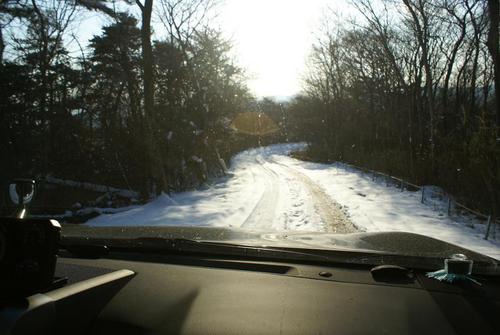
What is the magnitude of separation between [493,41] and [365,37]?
1634 cm

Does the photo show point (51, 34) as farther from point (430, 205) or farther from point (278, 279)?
point (278, 279)

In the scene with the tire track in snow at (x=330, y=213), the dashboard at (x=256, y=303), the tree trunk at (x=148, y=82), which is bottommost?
the tire track in snow at (x=330, y=213)

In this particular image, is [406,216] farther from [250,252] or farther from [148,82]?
[148,82]

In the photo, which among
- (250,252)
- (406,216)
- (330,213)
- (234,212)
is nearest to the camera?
(250,252)

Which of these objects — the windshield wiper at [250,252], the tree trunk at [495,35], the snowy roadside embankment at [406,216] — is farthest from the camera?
the tree trunk at [495,35]

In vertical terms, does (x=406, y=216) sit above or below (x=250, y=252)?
below

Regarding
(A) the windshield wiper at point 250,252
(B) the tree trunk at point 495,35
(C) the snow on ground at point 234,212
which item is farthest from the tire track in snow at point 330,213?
(A) the windshield wiper at point 250,252

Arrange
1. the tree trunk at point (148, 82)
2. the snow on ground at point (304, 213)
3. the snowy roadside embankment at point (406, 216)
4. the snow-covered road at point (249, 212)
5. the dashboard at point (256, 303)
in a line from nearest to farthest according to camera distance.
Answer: the dashboard at point (256, 303) → the snowy roadside embankment at point (406, 216) → the snow on ground at point (304, 213) → the snow-covered road at point (249, 212) → the tree trunk at point (148, 82)

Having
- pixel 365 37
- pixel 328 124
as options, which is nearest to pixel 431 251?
pixel 365 37

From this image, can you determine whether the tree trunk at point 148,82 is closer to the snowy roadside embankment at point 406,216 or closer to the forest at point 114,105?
the forest at point 114,105

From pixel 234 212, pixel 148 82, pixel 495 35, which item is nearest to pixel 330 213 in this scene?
pixel 234 212

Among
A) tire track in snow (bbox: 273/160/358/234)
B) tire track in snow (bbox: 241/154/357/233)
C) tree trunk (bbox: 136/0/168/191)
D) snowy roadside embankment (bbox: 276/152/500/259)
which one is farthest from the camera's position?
tree trunk (bbox: 136/0/168/191)

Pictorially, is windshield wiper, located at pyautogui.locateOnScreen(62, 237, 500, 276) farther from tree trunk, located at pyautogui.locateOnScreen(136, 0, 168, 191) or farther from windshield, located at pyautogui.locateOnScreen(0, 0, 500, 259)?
tree trunk, located at pyautogui.locateOnScreen(136, 0, 168, 191)

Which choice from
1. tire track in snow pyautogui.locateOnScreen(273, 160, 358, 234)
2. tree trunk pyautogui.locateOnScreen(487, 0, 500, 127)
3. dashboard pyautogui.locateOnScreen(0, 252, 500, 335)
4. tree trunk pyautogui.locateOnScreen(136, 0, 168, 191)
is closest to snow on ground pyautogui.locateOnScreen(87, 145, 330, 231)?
tire track in snow pyautogui.locateOnScreen(273, 160, 358, 234)
